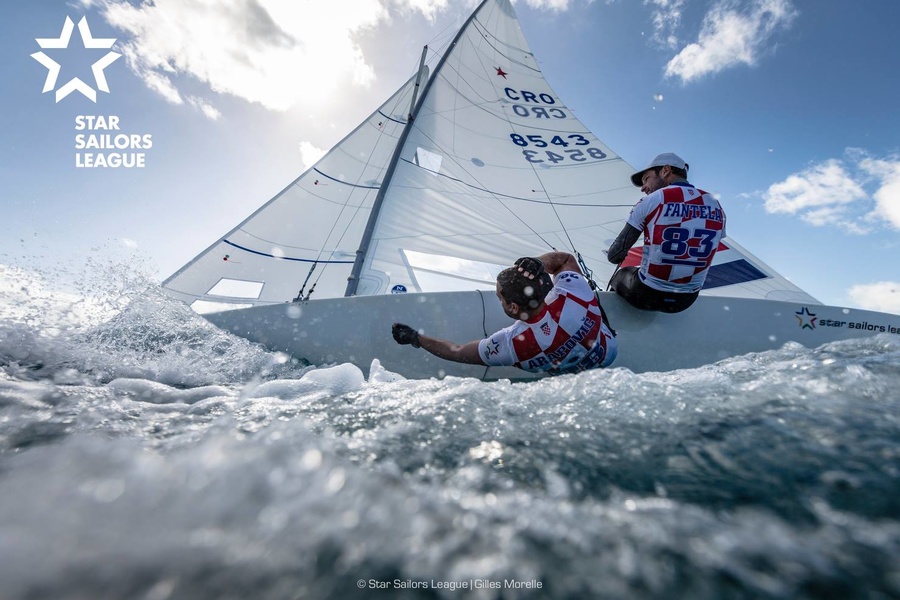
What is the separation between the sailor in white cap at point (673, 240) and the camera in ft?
8.38

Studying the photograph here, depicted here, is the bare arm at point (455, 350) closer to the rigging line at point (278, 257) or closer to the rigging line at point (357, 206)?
the rigging line at point (357, 206)

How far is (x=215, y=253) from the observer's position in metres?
5.56

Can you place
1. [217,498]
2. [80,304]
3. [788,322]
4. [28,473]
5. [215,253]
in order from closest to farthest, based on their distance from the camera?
[217,498] < [28,473] < [80,304] < [788,322] < [215,253]

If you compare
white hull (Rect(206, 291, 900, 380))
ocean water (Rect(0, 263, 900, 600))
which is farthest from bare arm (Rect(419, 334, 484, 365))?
ocean water (Rect(0, 263, 900, 600))

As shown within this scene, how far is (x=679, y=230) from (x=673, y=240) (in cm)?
7

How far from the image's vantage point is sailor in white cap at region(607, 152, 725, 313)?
2553mm

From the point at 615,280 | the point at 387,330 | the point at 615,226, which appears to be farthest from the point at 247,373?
the point at 615,226

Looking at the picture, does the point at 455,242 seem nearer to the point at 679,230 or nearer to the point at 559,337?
the point at 679,230

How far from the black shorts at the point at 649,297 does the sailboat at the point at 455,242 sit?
98 millimetres

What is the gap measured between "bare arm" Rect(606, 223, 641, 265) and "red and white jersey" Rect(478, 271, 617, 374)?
61 centimetres

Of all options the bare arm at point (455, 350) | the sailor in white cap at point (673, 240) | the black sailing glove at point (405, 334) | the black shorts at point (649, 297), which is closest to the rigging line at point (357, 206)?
the black sailing glove at point (405, 334)

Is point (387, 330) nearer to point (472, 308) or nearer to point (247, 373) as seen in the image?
point (472, 308)

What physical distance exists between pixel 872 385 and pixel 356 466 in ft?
4.61

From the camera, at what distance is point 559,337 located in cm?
Answer: 218
